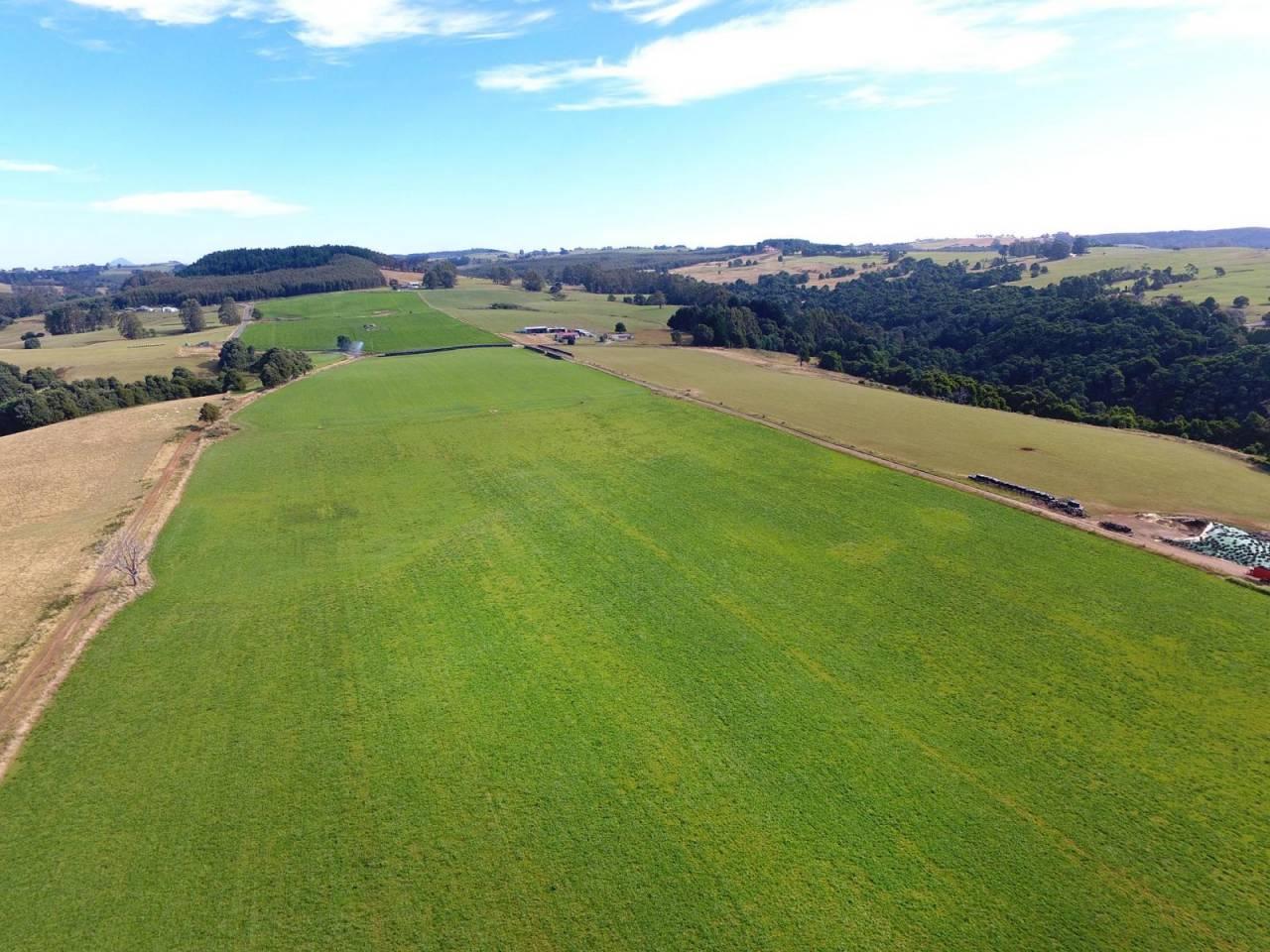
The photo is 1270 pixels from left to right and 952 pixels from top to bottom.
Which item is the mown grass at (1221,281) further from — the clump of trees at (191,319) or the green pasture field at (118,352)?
the clump of trees at (191,319)

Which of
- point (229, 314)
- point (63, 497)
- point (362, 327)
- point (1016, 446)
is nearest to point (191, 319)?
point (229, 314)

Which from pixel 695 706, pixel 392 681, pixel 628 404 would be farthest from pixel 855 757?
pixel 628 404

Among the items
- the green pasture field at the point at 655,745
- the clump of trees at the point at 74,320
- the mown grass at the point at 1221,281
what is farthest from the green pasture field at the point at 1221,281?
the clump of trees at the point at 74,320

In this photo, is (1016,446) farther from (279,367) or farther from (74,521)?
(279,367)

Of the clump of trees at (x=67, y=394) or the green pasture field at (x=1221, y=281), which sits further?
the green pasture field at (x=1221, y=281)

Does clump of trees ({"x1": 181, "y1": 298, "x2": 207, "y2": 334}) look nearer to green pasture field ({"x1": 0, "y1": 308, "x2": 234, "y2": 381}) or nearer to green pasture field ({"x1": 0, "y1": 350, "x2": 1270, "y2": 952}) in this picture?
green pasture field ({"x1": 0, "y1": 308, "x2": 234, "y2": 381})

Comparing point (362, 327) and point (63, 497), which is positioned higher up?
point (362, 327)

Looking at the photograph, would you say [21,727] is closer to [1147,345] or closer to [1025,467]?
[1025,467]
